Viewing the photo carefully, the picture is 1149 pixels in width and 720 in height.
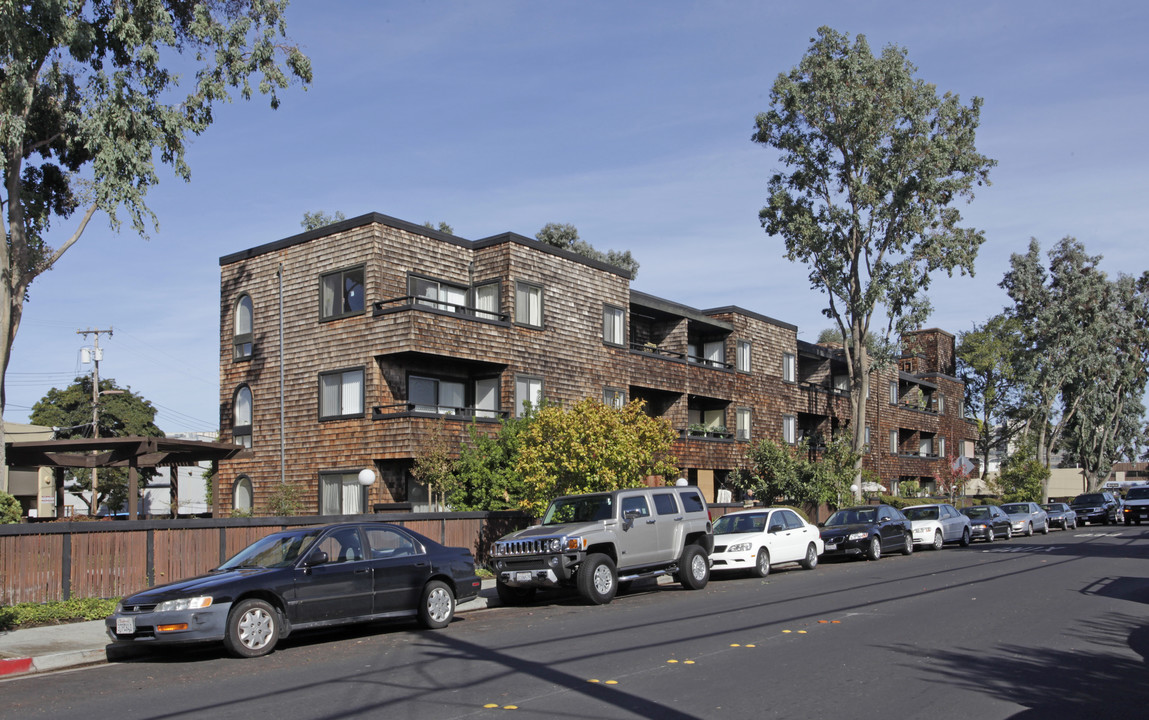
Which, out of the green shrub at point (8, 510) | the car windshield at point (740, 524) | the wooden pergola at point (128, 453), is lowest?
the car windshield at point (740, 524)

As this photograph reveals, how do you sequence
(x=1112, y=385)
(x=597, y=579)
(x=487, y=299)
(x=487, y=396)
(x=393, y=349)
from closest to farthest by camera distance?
1. (x=597, y=579)
2. (x=393, y=349)
3. (x=487, y=396)
4. (x=487, y=299)
5. (x=1112, y=385)

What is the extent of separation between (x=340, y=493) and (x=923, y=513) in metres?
18.1

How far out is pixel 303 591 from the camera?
39.8 ft

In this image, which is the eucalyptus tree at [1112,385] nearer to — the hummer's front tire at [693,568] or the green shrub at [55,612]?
the hummer's front tire at [693,568]

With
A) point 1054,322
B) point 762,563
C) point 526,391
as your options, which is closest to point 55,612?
point 762,563

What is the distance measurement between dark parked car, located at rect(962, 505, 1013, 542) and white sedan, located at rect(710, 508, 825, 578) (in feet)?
43.7

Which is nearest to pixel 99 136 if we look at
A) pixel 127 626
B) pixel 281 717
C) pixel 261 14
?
pixel 261 14

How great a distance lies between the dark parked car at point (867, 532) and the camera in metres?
26.2

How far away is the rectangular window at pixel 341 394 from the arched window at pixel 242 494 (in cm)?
431

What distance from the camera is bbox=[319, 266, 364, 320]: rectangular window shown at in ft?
92.3

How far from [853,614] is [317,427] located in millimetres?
18691

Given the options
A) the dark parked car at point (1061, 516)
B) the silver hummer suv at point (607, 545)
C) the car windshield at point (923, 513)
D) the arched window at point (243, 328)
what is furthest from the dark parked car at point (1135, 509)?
the arched window at point (243, 328)

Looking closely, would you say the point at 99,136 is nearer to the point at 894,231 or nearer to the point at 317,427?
the point at 317,427

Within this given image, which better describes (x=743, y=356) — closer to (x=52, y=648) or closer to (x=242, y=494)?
(x=242, y=494)
